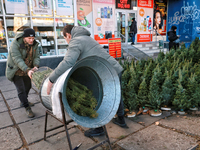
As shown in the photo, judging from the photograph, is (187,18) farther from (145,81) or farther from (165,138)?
(165,138)

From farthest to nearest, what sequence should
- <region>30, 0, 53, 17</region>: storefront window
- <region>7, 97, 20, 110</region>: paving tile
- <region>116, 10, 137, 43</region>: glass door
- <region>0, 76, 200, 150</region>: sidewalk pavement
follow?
1. <region>116, 10, 137, 43</region>: glass door
2. <region>30, 0, 53, 17</region>: storefront window
3. <region>7, 97, 20, 110</region>: paving tile
4. <region>0, 76, 200, 150</region>: sidewalk pavement

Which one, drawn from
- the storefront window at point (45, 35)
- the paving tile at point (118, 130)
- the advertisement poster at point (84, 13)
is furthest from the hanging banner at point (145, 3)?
the paving tile at point (118, 130)

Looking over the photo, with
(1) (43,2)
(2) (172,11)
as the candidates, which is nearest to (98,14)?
(1) (43,2)

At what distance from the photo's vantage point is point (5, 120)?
138 inches

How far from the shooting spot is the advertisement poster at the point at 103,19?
41.6 ft

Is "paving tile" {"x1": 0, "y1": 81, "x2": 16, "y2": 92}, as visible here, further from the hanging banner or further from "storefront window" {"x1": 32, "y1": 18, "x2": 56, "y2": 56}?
the hanging banner

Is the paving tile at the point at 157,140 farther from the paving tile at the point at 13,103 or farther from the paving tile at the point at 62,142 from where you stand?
the paving tile at the point at 13,103

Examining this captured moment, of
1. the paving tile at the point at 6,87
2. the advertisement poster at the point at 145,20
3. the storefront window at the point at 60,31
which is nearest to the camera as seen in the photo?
the paving tile at the point at 6,87

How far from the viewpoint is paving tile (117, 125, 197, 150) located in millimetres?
2473

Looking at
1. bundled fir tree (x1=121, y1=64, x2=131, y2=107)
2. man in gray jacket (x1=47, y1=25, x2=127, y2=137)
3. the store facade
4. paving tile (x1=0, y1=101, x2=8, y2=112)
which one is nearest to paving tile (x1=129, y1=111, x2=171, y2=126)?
bundled fir tree (x1=121, y1=64, x2=131, y2=107)

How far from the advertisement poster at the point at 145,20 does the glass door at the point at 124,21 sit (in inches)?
32.9

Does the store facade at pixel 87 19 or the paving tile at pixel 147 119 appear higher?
the store facade at pixel 87 19

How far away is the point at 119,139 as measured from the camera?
2.71m

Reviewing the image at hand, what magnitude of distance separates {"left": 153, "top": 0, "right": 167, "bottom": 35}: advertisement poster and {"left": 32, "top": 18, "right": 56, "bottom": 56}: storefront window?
11173 mm
